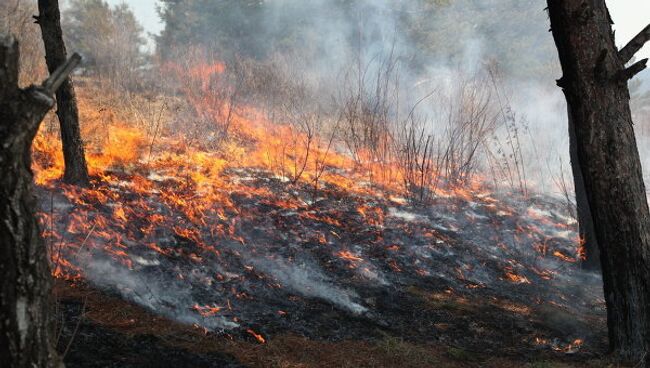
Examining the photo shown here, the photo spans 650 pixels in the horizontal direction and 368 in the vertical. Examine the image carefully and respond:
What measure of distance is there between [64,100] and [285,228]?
3.34m

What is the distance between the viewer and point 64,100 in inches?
249

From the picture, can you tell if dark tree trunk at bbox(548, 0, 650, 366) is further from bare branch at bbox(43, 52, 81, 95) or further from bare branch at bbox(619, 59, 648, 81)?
bare branch at bbox(43, 52, 81, 95)

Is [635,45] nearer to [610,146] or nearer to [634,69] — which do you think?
[634,69]

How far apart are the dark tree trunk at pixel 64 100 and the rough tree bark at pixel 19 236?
4.81 metres

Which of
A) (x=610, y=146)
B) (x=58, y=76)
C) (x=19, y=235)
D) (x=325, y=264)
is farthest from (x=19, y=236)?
(x=325, y=264)

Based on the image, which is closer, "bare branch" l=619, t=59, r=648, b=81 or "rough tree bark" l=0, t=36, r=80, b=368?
"rough tree bark" l=0, t=36, r=80, b=368

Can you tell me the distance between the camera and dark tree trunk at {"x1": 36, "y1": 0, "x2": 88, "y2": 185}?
6113 millimetres

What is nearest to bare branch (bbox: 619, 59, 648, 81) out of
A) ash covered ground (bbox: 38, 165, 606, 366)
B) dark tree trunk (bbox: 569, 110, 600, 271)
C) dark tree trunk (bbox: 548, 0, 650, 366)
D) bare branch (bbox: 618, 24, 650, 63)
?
dark tree trunk (bbox: 548, 0, 650, 366)

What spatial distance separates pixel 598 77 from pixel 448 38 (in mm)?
15279

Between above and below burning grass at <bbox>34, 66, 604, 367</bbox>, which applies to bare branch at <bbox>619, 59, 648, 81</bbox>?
above

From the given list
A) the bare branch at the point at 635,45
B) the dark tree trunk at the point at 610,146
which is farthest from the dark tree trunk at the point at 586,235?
the bare branch at the point at 635,45

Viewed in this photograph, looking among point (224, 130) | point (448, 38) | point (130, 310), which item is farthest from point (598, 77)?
point (448, 38)

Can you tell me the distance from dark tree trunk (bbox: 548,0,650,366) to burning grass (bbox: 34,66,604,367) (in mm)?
910

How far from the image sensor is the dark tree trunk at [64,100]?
6113 mm
